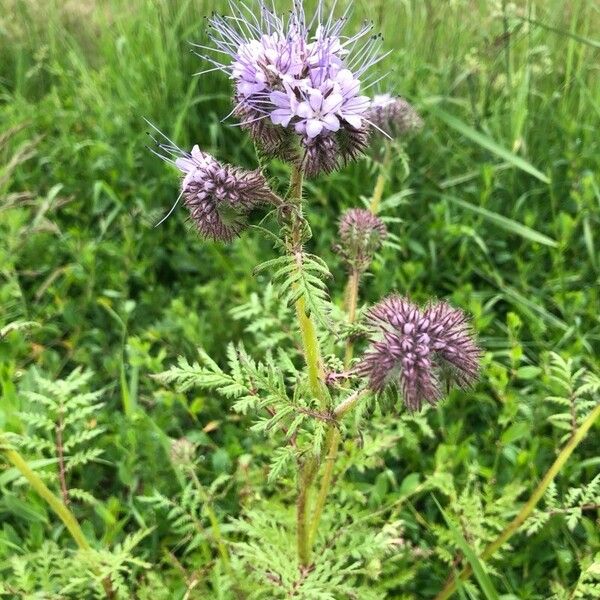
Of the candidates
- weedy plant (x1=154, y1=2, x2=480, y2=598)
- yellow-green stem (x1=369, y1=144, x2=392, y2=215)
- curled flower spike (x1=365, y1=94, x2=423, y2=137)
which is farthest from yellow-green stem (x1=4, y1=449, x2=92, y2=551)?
curled flower spike (x1=365, y1=94, x2=423, y2=137)

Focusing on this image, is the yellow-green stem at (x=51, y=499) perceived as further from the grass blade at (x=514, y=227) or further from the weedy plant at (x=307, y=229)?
the grass blade at (x=514, y=227)

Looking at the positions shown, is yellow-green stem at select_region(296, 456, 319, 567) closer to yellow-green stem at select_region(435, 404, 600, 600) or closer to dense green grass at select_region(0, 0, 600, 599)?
dense green grass at select_region(0, 0, 600, 599)

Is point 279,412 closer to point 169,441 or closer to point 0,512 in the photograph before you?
point 169,441

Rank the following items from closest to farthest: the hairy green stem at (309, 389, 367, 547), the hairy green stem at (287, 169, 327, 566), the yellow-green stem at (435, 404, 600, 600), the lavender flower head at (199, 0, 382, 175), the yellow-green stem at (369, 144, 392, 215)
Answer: the lavender flower head at (199, 0, 382, 175) → the hairy green stem at (287, 169, 327, 566) → the hairy green stem at (309, 389, 367, 547) → the yellow-green stem at (435, 404, 600, 600) → the yellow-green stem at (369, 144, 392, 215)

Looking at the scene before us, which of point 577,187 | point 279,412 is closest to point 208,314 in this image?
point 279,412

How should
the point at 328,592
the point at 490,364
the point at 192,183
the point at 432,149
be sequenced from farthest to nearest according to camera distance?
Answer: the point at 432,149, the point at 490,364, the point at 328,592, the point at 192,183

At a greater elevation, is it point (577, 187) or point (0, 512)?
point (577, 187)

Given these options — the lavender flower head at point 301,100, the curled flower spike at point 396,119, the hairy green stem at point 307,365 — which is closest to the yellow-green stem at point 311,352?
the hairy green stem at point 307,365
